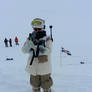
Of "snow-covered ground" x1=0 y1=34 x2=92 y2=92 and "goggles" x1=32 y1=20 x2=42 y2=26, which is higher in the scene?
"goggles" x1=32 y1=20 x2=42 y2=26

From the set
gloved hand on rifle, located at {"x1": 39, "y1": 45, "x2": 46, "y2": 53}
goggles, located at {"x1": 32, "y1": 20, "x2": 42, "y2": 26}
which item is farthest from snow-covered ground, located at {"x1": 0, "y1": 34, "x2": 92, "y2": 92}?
goggles, located at {"x1": 32, "y1": 20, "x2": 42, "y2": 26}

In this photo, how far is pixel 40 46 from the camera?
3244 mm

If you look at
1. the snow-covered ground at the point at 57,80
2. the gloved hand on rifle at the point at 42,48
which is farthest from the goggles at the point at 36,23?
the snow-covered ground at the point at 57,80

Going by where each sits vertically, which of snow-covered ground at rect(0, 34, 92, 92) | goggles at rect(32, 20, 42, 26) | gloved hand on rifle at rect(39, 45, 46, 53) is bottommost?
snow-covered ground at rect(0, 34, 92, 92)

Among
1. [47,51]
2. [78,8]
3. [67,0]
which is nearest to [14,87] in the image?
[47,51]

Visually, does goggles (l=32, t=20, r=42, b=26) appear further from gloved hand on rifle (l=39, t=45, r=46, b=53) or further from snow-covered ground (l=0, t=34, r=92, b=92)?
snow-covered ground (l=0, t=34, r=92, b=92)

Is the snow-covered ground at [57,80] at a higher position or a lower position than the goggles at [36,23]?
lower

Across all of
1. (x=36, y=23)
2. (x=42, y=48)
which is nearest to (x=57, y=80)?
(x=42, y=48)

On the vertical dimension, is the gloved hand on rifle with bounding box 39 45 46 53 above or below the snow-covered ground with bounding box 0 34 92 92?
above

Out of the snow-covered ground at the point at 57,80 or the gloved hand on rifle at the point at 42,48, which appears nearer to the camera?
the gloved hand on rifle at the point at 42,48

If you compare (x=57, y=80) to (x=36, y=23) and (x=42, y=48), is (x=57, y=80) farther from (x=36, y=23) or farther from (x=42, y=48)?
(x=36, y=23)

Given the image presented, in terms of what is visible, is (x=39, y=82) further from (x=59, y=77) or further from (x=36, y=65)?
(x=59, y=77)

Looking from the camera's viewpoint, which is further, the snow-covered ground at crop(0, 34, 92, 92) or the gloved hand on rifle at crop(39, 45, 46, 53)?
the snow-covered ground at crop(0, 34, 92, 92)

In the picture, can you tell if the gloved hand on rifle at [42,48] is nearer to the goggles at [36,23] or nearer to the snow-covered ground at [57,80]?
the goggles at [36,23]
